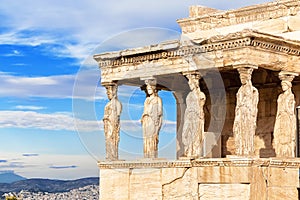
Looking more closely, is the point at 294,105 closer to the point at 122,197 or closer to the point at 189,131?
the point at 189,131

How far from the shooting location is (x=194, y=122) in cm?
1822

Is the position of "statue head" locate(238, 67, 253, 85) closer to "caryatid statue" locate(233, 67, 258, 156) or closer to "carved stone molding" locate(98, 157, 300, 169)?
"caryatid statue" locate(233, 67, 258, 156)

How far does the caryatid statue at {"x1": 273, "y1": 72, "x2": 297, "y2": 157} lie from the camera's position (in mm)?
17922

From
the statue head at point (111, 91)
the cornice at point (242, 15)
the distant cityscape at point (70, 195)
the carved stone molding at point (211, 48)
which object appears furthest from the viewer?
the distant cityscape at point (70, 195)

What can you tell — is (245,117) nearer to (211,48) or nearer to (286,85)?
(286,85)

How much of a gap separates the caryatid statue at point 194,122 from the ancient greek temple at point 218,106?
20 mm

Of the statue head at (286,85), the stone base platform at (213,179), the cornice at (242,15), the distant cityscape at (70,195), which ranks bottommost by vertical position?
the stone base platform at (213,179)

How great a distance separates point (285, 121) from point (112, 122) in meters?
3.90

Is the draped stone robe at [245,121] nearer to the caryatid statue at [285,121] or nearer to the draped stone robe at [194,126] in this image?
the caryatid statue at [285,121]

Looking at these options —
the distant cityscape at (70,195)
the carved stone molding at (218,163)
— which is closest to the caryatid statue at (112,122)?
the carved stone molding at (218,163)

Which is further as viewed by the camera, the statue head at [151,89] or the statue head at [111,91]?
the statue head at [111,91]

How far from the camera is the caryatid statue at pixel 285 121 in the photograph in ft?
58.8

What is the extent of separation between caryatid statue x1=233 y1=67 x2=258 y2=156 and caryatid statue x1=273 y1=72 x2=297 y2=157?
0.81 meters

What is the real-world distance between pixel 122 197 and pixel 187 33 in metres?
4.56
